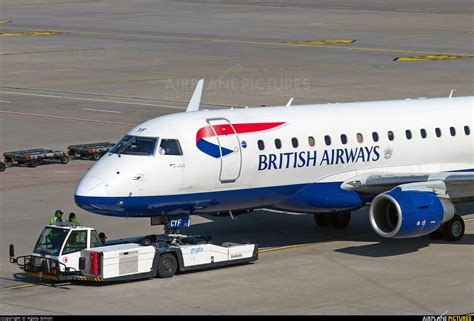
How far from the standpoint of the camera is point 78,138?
210ft

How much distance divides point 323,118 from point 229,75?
46.9 meters

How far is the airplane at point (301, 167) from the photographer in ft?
122

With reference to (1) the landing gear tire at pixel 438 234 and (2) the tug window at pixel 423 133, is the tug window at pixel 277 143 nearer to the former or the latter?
(2) the tug window at pixel 423 133

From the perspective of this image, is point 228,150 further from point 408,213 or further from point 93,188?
point 408,213

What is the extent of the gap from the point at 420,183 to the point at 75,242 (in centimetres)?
1147

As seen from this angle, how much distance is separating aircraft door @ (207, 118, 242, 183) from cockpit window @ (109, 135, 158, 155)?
6.67ft

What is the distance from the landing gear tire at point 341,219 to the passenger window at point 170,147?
8.09 metres

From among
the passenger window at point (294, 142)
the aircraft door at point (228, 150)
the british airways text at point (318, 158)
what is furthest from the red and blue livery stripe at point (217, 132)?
the passenger window at point (294, 142)

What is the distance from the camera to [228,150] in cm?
3822

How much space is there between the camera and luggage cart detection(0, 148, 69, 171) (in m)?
56.7

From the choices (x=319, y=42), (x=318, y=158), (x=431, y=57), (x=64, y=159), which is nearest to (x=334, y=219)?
(x=318, y=158)

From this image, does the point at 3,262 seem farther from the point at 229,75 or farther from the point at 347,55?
the point at 347,55

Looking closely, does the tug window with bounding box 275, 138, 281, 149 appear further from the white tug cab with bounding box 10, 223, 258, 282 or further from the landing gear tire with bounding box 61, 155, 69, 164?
the landing gear tire with bounding box 61, 155, 69, 164

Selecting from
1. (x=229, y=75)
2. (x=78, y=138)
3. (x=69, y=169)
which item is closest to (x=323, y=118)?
(x=69, y=169)
